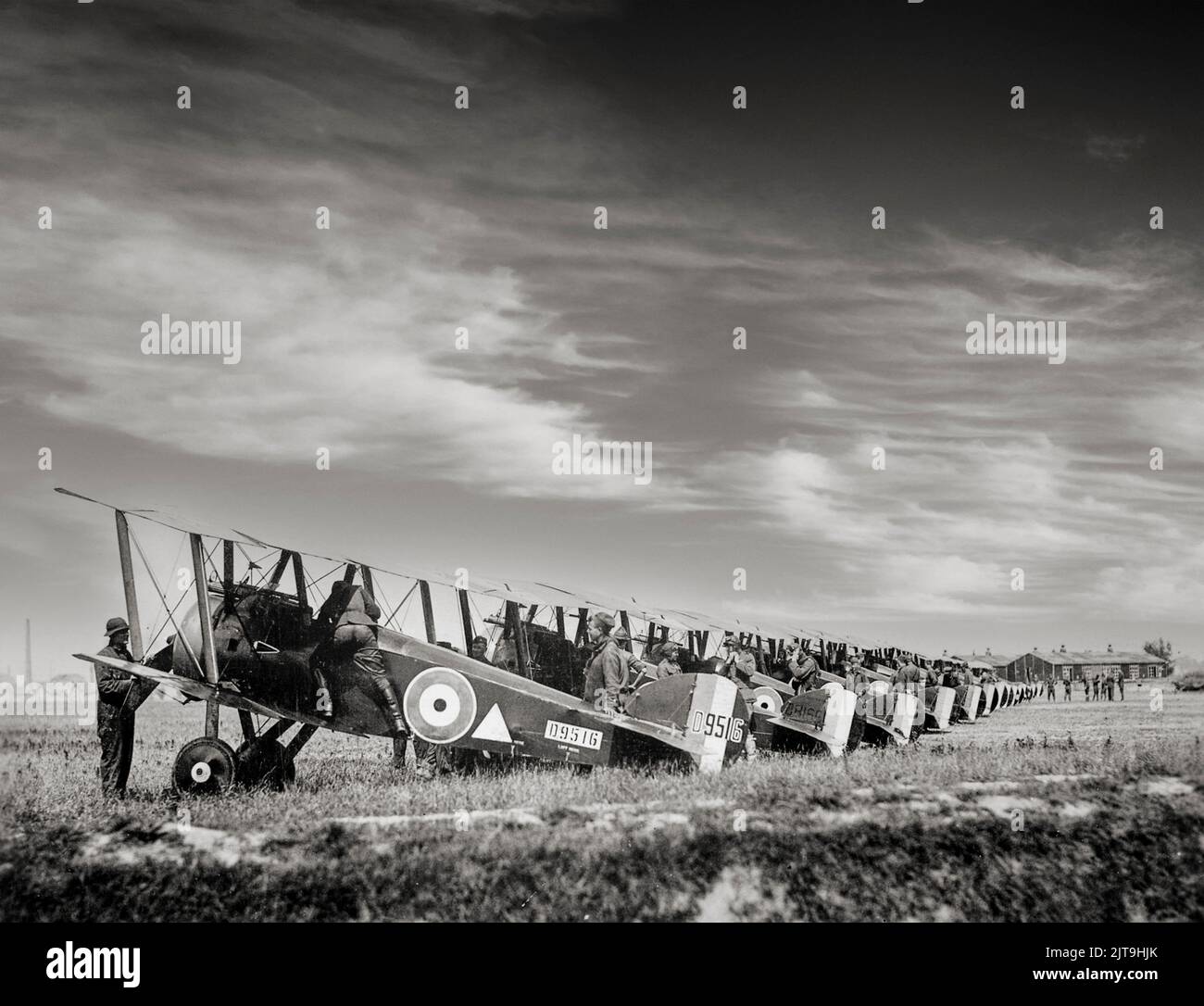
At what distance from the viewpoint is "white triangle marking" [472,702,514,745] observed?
29.2ft

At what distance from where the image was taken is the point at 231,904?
709 cm

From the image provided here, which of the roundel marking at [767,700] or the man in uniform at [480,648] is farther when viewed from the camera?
the roundel marking at [767,700]

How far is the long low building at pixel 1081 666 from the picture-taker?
20870 mm

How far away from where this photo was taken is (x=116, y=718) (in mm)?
8320

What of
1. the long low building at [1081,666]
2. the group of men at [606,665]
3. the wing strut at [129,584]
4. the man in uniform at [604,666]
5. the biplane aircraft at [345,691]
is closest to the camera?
the wing strut at [129,584]

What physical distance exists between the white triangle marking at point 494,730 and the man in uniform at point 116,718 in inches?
113

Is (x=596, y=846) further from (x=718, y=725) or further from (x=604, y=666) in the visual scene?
Answer: (x=604, y=666)

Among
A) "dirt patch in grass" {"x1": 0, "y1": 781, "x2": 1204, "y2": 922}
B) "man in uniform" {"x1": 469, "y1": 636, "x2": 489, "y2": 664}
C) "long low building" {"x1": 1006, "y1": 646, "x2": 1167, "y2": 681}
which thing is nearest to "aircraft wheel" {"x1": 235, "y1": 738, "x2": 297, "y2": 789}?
"dirt patch in grass" {"x1": 0, "y1": 781, "x2": 1204, "y2": 922}

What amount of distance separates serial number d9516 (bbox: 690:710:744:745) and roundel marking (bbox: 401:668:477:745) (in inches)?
83.2

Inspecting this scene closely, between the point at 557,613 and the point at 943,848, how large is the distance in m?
4.64

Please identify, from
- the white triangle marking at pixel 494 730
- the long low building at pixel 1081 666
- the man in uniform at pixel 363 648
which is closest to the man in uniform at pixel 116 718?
the man in uniform at pixel 363 648

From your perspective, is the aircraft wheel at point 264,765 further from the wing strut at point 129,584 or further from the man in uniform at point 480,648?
the man in uniform at point 480,648
